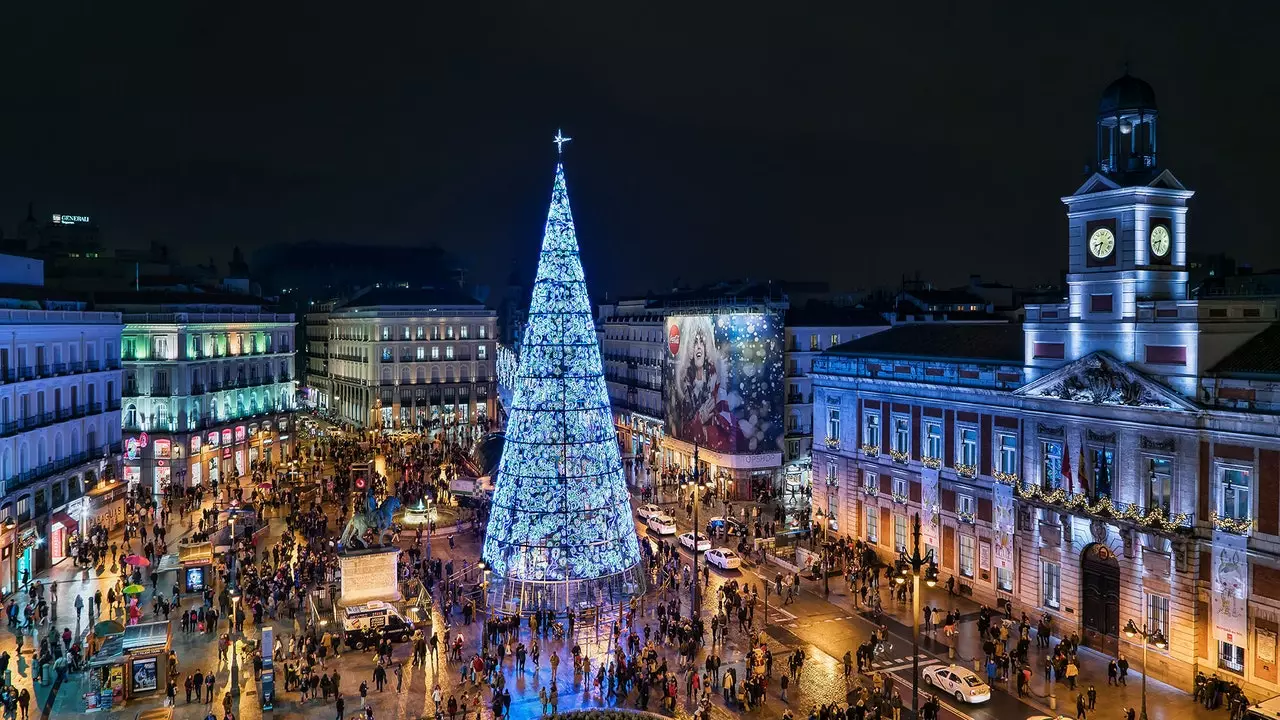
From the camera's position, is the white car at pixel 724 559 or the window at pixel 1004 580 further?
the white car at pixel 724 559

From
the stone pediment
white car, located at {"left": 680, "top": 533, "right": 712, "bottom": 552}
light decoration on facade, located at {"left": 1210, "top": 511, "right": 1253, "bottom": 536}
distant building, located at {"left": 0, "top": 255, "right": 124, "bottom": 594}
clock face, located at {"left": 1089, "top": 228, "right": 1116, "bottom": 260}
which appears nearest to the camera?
light decoration on facade, located at {"left": 1210, "top": 511, "right": 1253, "bottom": 536}

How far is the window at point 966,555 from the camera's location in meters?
41.8

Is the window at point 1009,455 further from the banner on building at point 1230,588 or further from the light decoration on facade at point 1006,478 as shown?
the banner on building at point 1230,588

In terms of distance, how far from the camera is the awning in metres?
46.2

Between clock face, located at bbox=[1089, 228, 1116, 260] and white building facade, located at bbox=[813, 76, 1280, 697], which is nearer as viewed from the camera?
white building facade, located at bbox=[813, 76, 1280, 697]

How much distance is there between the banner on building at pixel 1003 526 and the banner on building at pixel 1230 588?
8.76 meters

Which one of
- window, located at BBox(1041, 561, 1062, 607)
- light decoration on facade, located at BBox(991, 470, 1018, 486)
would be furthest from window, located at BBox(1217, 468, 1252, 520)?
light decoration on facade, located at BBox(991, 470, 1018, 486)

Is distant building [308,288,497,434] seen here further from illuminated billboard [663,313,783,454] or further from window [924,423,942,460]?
window [924,423,942,460]

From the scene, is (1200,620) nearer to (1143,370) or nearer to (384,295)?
(1143,370)

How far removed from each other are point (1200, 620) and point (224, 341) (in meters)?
64.3

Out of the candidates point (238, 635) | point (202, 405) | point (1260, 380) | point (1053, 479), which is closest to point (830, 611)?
point (1053, 479)

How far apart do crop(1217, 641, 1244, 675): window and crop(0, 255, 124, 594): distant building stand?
46.5 meters

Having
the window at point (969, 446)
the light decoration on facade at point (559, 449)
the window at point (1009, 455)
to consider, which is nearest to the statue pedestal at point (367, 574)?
the light decoration on facade at point (559, 449)

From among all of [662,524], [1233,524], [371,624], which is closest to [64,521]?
[371,624]
